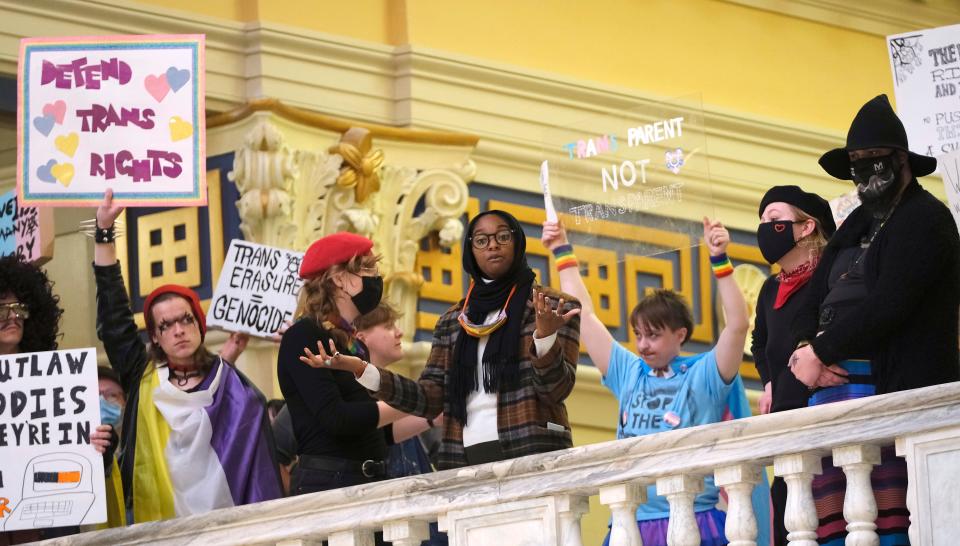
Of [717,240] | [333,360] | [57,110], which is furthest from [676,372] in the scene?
[57,110]

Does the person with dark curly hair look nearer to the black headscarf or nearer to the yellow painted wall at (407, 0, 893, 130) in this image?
the black headscarf

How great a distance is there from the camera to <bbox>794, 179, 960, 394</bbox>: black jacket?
5387 millimetres

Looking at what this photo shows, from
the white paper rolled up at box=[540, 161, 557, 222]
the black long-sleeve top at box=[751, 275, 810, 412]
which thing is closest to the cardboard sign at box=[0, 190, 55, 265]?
the white paper rolled up at box=[540, 161, 557, 222]

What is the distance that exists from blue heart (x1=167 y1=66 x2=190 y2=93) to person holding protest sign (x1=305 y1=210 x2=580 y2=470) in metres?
1.67

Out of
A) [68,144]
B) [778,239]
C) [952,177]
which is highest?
[68,144]

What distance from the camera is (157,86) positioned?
7.69 meters

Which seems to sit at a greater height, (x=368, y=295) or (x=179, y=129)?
(x=179, y=129)

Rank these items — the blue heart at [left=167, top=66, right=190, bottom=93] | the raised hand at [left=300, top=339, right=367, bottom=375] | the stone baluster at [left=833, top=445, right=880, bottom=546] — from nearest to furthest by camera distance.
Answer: the stone baluster at [left=833, top=445, right=880, bottom=546]
the raised hand at [left=300, top=339, right=367, bottom=375]
the blue heart at [left=167, top=66, right=190, bottom=93]

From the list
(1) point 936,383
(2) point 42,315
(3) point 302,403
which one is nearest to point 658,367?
(3) point 302,403

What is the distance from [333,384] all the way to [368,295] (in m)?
0.33

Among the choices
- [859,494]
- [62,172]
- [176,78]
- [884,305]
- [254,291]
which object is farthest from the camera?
[254,291]

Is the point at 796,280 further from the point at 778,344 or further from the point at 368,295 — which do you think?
the point at 368,295

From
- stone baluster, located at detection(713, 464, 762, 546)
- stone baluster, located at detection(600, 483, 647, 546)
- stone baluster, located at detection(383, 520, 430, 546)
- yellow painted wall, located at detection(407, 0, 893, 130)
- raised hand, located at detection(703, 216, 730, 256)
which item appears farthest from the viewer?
yellow painted wall, located at detection(407, 0, 893, 130)

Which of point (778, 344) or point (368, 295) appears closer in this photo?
point (778, 344)
